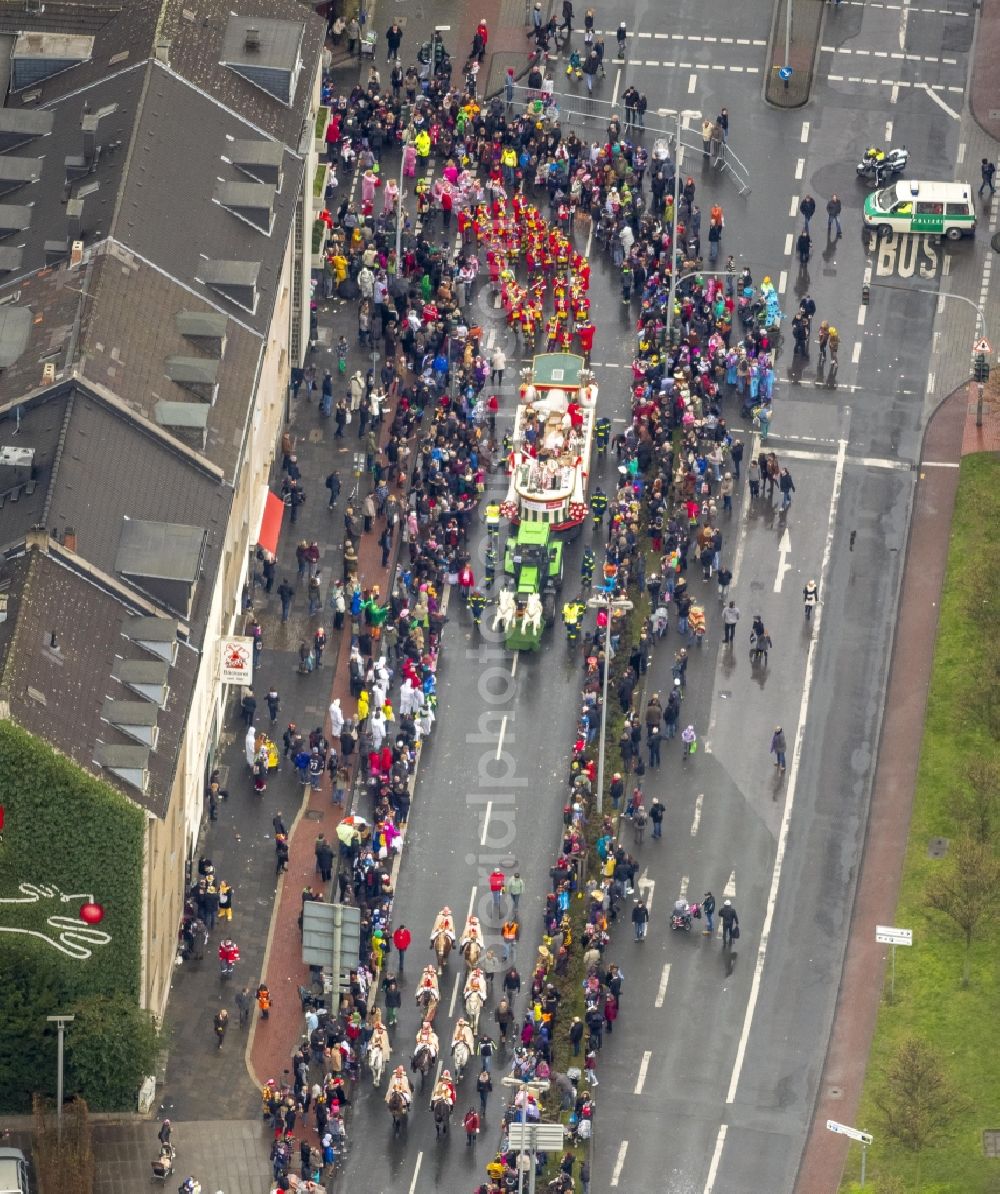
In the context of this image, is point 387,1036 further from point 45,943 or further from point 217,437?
point 217,437

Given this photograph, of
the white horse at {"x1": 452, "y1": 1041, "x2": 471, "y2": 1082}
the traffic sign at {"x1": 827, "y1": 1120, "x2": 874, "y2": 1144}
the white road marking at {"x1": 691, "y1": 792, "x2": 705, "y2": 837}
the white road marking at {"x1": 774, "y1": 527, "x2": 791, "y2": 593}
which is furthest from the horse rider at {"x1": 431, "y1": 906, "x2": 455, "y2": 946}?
the white road marking at {"x1": 774, "y1": 527, "x2": 791, "y2": 593}

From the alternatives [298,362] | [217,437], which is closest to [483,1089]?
[217,437]

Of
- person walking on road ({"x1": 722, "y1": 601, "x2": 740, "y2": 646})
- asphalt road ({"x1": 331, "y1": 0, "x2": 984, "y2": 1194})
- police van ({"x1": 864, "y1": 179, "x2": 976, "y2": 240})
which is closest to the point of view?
asphalt road ({"x1": 331, "y1": 0, "x2": 984, "y2": 1194})

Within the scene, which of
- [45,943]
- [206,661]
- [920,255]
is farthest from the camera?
[920,255]

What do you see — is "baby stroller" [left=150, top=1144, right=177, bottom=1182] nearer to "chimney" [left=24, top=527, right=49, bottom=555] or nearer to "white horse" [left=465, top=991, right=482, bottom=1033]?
"white horse" [left=465, top=991, right=482, bottom=1033]

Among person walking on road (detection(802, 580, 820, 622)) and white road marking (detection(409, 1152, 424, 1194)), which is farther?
person walking on road (detection(802, 580, 820, 622))

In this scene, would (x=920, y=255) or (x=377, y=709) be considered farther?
(x=920, y=255)
